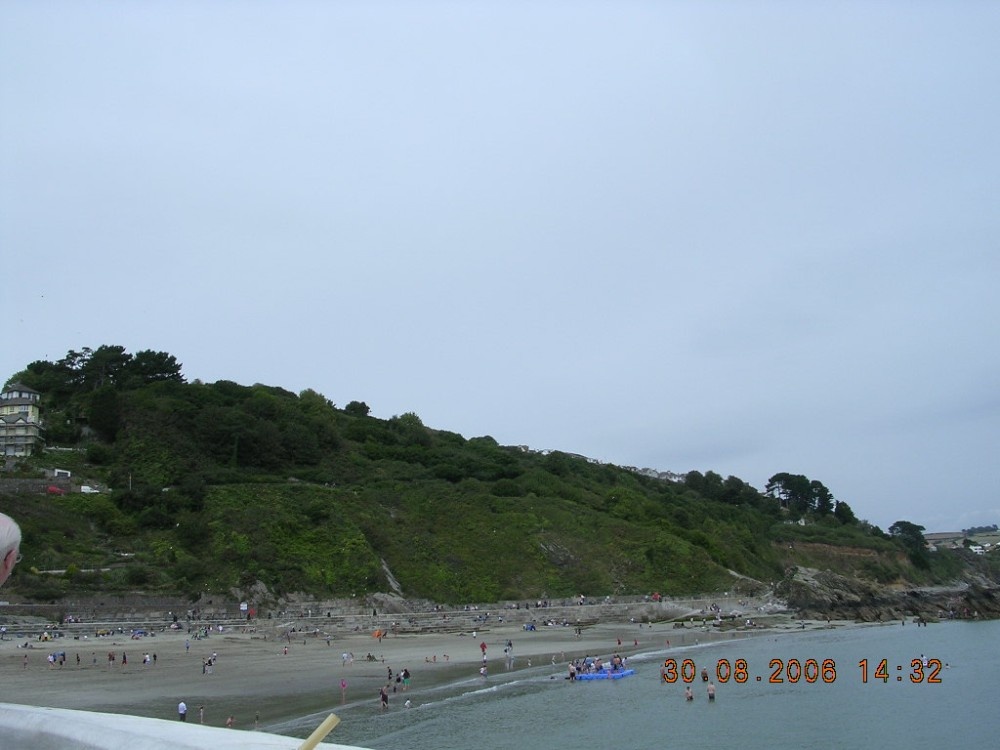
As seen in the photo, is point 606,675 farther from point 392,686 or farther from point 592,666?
point 392,686

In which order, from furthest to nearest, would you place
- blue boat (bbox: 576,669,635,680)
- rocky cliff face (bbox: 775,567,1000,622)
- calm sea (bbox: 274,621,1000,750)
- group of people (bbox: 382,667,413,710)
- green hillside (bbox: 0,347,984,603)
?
rocky cliff face (bbox: 775,567,1000,622)
green hillside (bbox: 0,347,984,603)
blue boat (bbox: 576,669,635,680)
group of people (bbox: 382,667,413,710)
calm sea (bbox: 274,621,1000,750)

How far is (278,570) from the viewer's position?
181ft

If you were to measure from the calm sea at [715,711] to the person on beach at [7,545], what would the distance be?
20.5m

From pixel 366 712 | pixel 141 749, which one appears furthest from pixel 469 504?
pixel 141 749

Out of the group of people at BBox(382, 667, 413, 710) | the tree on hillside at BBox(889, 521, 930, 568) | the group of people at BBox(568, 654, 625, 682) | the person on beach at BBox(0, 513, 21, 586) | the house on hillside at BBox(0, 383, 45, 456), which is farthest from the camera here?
the tree on hillside at BBox(889, 521, 930, 568)

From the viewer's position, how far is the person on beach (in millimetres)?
4824

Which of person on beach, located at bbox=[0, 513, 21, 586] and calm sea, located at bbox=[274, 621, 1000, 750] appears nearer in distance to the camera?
person on beach, located at bbox=[0, 513, 21, 586]

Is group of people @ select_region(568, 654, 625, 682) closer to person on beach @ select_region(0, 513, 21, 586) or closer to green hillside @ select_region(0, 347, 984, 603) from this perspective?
green hillside @ select_region(0, 347, 984, 603)

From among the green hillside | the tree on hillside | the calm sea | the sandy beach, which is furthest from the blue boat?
the tree on hillside

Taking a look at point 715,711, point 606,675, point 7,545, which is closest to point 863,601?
point 606,675

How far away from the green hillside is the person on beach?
156 ft

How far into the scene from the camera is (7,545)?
4852mm

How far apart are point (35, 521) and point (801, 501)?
404 ft

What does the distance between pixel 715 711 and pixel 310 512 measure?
133 feet
